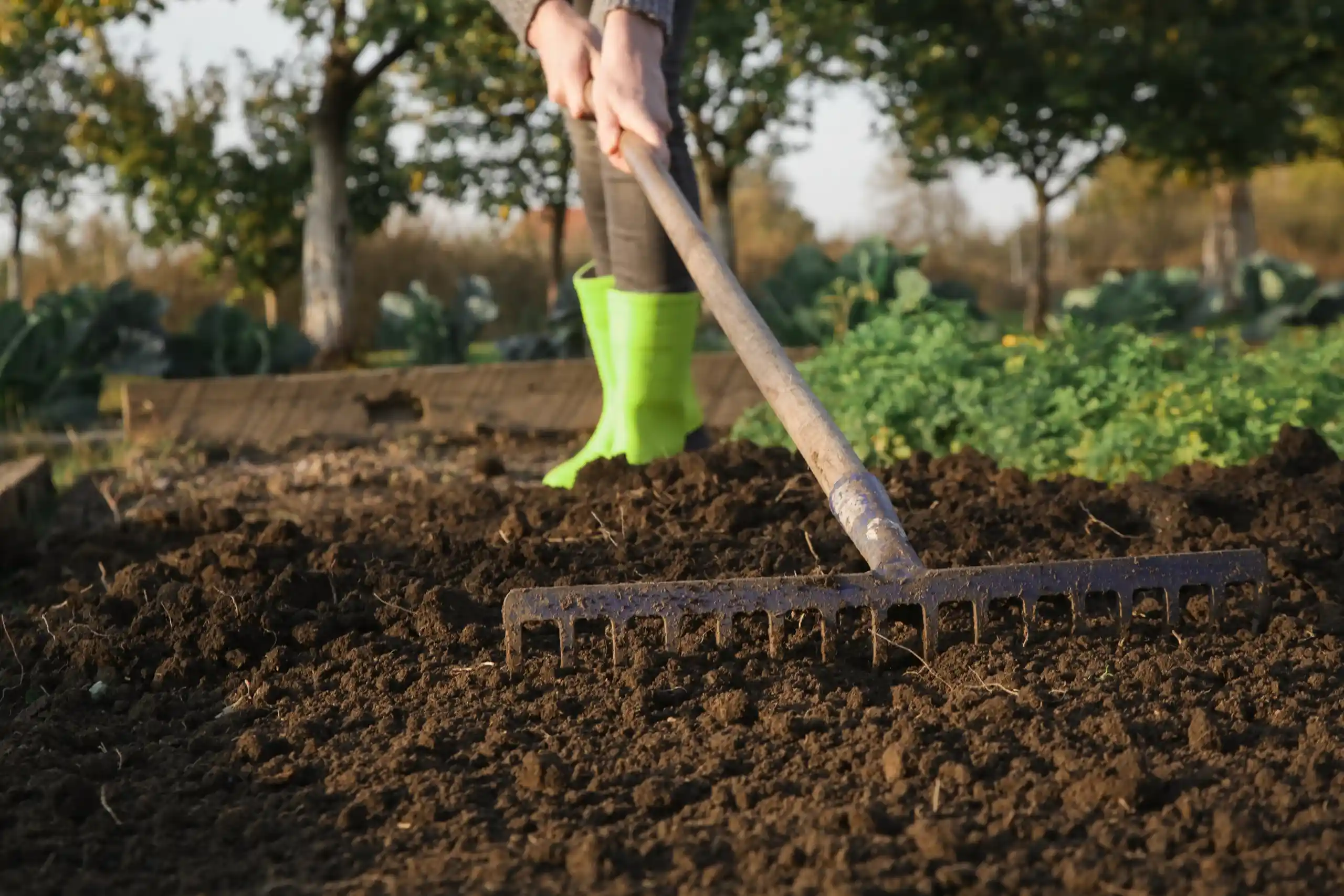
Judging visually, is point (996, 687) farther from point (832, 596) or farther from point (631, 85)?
point (631, 85)

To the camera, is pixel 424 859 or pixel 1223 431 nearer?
pixel 424 859

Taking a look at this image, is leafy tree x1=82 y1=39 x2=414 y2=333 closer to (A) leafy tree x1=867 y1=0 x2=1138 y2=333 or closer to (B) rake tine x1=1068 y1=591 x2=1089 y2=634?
(A) leafy tree x1=867 y1=0 x2=1138 y2=333

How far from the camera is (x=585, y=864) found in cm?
145

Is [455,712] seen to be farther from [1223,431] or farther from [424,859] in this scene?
[1223,431]

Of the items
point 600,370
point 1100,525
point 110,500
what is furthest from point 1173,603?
point 110,500

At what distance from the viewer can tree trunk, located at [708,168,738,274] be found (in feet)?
55.6

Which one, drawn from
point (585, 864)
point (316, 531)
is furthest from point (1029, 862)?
point (316, 531)

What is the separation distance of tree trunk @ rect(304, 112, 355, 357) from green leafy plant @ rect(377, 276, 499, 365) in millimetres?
2207

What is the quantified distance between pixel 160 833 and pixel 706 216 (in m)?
16.8

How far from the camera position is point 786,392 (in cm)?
239

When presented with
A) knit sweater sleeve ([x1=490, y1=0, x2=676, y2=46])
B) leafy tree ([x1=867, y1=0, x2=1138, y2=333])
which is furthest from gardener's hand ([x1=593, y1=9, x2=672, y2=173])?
leafy tree ([x1=867, y1=0, x2=1138, y2=333])

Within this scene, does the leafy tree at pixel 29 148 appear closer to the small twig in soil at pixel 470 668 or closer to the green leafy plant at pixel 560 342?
the green leafy plant at pixel 560 342

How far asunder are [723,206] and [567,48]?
14.6 m

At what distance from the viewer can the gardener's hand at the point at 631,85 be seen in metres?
3.06
